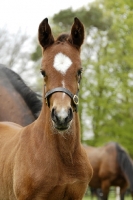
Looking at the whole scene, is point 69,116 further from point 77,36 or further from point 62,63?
point 77,36

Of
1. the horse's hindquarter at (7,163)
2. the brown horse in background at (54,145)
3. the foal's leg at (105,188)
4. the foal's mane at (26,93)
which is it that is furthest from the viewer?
the foal's leg at (105,188)

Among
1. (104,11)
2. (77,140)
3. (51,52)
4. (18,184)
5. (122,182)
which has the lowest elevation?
(122,182)

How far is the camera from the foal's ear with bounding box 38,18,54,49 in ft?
15.6

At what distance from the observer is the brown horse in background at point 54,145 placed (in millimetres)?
4477

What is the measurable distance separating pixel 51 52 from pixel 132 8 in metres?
13.4

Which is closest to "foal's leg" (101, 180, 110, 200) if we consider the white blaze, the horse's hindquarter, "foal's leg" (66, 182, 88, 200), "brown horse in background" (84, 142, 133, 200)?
"brown horse in background" (84, 142, 133, 200)

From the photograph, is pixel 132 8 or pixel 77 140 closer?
pixel 77 140

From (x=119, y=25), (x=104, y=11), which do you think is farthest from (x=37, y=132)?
(x=104, y=11)

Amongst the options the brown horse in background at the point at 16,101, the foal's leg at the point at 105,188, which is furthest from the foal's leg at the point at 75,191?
the foal's leg at the point at 105,188

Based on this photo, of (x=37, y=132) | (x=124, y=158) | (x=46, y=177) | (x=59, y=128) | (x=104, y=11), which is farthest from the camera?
(x=104, y=11)

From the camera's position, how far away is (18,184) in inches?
181

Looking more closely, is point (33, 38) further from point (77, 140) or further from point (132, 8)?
point (77, 140)

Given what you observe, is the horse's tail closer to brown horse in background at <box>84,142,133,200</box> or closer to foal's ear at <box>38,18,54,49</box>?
brown horse in background at <box>84,142,133,200</box>

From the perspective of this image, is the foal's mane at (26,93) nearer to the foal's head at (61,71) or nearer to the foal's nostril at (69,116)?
the foal's head at (61,71)
